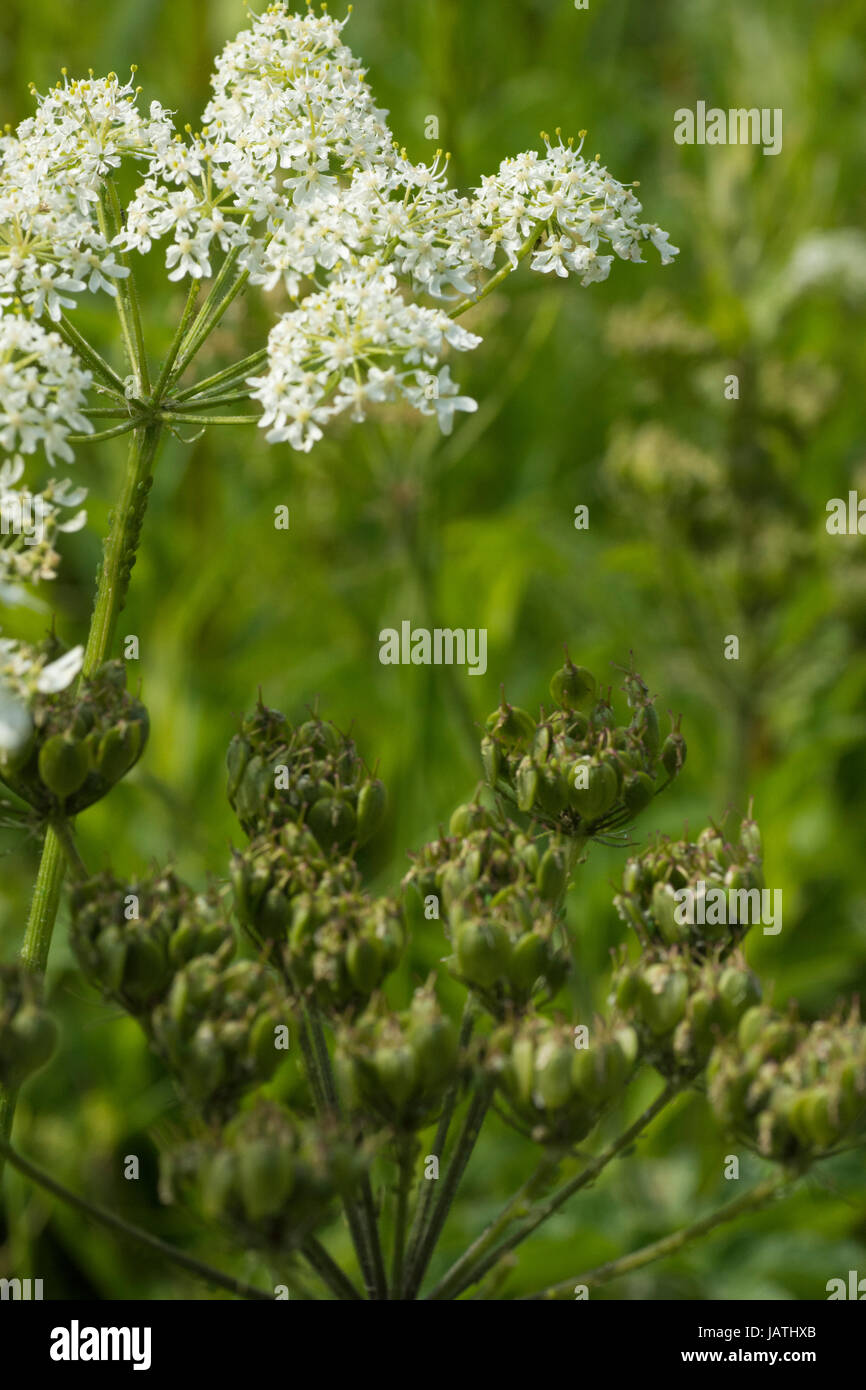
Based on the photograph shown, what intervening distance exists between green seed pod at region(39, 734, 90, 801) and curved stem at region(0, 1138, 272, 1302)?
47 centimetres

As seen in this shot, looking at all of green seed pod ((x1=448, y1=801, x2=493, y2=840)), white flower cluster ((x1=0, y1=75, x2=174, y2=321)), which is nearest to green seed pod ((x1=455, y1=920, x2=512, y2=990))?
green seed pod ((x1=448, y1=801, x2=493, y2=840))

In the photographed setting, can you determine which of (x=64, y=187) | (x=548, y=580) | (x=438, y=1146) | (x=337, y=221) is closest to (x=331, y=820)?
(x=438, y=1146)

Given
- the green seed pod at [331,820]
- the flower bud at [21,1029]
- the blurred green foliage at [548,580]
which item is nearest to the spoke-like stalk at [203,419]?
the green seed pod at [331,820]

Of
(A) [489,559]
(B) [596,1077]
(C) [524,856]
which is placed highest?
(A) [489,559]

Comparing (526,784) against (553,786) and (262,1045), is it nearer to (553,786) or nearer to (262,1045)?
(553,786)

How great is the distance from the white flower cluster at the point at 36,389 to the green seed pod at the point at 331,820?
0.66 metres

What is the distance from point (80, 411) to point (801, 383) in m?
3.60

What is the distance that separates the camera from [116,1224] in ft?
5.70

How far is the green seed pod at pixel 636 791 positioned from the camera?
7.10 ft

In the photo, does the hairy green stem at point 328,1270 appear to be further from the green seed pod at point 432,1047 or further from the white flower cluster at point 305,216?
the white flower cluster at point 305,216

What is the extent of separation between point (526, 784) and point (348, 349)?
2.32 ft
